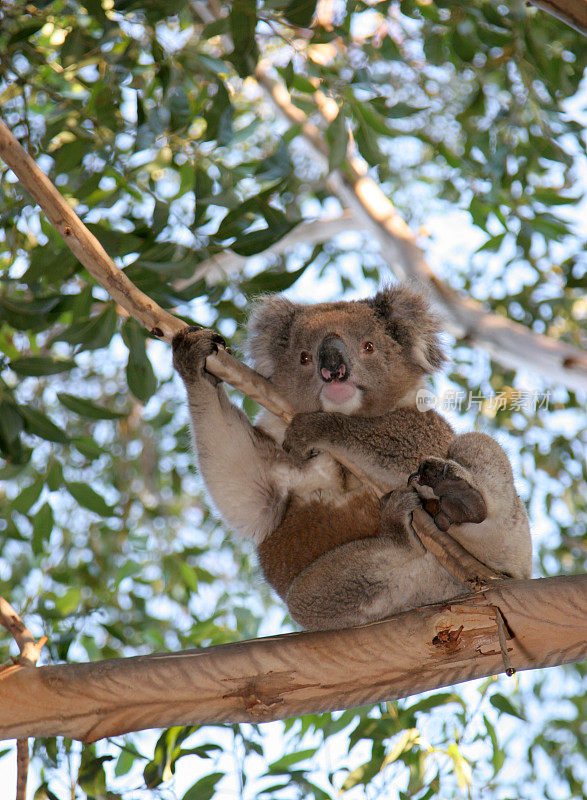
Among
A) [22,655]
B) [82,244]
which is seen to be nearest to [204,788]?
[22,655]

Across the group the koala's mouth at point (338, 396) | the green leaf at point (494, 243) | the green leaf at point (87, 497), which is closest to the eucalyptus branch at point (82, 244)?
the koala's mouth at point (338, 396)

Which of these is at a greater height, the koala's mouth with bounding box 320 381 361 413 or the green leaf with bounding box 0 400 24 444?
the koala's mouth with bounding box 320 381 361 413

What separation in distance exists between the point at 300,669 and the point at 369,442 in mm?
761

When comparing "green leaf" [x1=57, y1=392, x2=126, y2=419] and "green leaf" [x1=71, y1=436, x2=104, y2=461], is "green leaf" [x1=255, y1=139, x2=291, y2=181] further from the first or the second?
"green leaf" [x1=71, y1=436, x2=104, y2=461]

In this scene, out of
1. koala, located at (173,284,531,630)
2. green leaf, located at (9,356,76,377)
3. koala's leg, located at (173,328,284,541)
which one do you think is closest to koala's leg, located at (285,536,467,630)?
koala, located at (173,284,531,630)

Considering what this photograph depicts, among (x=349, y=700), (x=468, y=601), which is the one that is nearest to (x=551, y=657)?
(x=468, y=601)

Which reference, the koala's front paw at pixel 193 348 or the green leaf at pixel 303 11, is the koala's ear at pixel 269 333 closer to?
the koala's front paw at pixel 193 348

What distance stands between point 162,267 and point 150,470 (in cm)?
276

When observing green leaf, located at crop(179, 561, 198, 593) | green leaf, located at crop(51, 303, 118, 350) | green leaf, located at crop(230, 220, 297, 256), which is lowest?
green leaf, located at crop(179, 561, 198, 593)

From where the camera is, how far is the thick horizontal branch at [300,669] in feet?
5.50

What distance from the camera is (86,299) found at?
2.59 m

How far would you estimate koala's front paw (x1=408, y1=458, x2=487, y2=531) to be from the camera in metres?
1.98

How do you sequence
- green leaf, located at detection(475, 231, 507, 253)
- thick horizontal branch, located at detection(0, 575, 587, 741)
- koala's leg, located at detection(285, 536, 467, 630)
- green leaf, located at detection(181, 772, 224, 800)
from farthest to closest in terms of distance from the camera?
green leaf, located at detection(475, 231, 507, 253), green leaf, located at detection(181, 772, 224, 800), koala's leg, located at detection(285, 536, 467, 630), thick horizontal branch, located at detection(0, 575, 587, 741)

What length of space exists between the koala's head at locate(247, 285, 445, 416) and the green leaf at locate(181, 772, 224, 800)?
1.10 m
